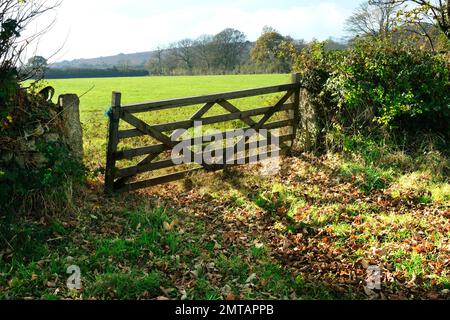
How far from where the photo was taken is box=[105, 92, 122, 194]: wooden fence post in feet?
25.3

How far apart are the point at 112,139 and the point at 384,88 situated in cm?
646

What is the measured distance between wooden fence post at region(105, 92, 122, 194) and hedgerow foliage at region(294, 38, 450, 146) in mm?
4935

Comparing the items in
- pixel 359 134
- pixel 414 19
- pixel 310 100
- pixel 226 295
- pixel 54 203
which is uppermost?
pixel 414 19

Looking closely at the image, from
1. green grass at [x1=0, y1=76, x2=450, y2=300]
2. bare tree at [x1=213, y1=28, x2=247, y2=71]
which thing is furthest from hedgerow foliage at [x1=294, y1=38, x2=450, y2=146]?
bare tree at [x1=213, y1=28, x2=247, y2=71]

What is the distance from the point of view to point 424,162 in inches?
359

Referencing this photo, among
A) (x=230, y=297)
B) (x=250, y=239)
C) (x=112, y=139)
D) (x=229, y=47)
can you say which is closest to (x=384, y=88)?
(x=250, y=239)

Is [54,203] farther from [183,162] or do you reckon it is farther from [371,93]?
[371,93]

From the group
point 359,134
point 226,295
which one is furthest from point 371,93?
point 226,295

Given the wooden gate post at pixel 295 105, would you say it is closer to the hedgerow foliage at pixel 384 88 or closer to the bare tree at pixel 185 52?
the hedgerow foliage at pixel 384 88

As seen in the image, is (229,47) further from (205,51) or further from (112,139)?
(112,139)

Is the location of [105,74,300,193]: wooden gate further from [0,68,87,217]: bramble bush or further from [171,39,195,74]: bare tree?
[171,39,195,74]: bare tree

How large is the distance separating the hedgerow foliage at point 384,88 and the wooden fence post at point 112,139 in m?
4.93
